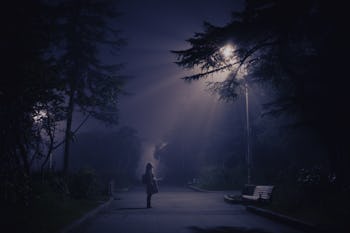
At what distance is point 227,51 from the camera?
14719mm

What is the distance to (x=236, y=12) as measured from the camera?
14555mm

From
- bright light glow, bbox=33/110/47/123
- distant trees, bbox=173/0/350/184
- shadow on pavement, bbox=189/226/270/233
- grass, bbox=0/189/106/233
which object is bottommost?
shadow on pavement, bbox=189/226/270/233

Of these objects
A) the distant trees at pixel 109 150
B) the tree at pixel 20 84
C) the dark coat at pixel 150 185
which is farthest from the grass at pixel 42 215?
the distant trees at pixel 109 150

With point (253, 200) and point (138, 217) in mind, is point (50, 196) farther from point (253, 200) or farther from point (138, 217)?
point (253, 200)

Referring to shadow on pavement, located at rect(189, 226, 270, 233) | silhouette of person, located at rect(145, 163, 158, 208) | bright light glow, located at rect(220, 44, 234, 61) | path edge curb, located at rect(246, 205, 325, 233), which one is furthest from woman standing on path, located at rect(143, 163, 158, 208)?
shadow on pavement, located at rect(189, 226, 270, 233)

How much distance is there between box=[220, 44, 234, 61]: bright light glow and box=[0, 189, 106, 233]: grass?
773cm

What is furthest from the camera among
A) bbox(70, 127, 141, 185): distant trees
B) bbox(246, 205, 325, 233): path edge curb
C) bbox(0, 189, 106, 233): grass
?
bbox(70, 127, 141, 185): distant trees

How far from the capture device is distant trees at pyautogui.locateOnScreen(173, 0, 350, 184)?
13.0 m

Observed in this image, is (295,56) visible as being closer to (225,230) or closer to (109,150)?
(225,230)

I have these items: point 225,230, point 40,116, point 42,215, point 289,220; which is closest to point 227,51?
point 289,220

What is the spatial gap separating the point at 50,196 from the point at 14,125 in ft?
10.3

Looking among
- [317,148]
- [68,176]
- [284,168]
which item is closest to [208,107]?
[284,168]

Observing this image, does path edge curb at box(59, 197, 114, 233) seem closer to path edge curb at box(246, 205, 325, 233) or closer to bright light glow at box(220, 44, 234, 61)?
path edge curb at box(246, 205, 325, 233)

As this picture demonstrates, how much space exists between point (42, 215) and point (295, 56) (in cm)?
1103
